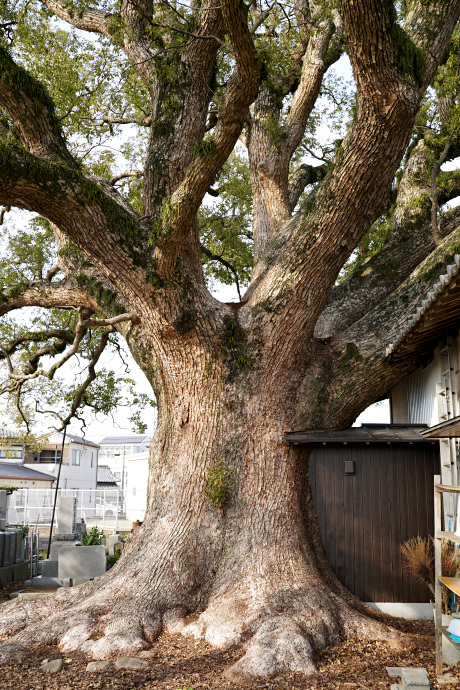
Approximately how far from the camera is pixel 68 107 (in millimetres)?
10391

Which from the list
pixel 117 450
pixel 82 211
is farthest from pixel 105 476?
pixel 82 211

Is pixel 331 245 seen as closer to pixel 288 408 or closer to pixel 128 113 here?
pixel 288 408

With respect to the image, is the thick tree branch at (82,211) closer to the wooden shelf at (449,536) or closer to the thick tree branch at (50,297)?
the thick tree branch at (50,297)

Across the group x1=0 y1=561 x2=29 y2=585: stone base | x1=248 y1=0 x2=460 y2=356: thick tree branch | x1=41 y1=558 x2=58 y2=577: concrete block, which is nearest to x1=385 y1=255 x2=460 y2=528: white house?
x1=248 y1=0 x2=460 y2=356: thick tree branch

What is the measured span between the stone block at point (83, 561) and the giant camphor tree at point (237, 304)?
3193mm

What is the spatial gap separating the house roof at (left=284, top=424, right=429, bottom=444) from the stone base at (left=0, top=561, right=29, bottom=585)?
7.32m

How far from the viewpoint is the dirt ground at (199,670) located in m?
5.10

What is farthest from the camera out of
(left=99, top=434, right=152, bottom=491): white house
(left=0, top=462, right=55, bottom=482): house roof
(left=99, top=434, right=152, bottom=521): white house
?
(left=99, top=434, right=152, bottom=491): white house

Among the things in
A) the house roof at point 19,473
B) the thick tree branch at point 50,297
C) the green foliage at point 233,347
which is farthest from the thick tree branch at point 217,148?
the house roof at point 19,473

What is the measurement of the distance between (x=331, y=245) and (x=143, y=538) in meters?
4.38

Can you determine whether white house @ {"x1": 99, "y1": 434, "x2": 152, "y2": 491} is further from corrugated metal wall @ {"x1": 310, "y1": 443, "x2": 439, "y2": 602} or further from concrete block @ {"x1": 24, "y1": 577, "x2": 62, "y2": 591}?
corrugated metal wall @ {"x1": 310, "y1": 443, "x2": 439, "y2": 602}

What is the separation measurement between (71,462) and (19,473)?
5.50 meters

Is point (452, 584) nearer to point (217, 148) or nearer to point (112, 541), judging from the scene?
point (217, 148)

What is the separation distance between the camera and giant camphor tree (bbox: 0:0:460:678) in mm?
6078
